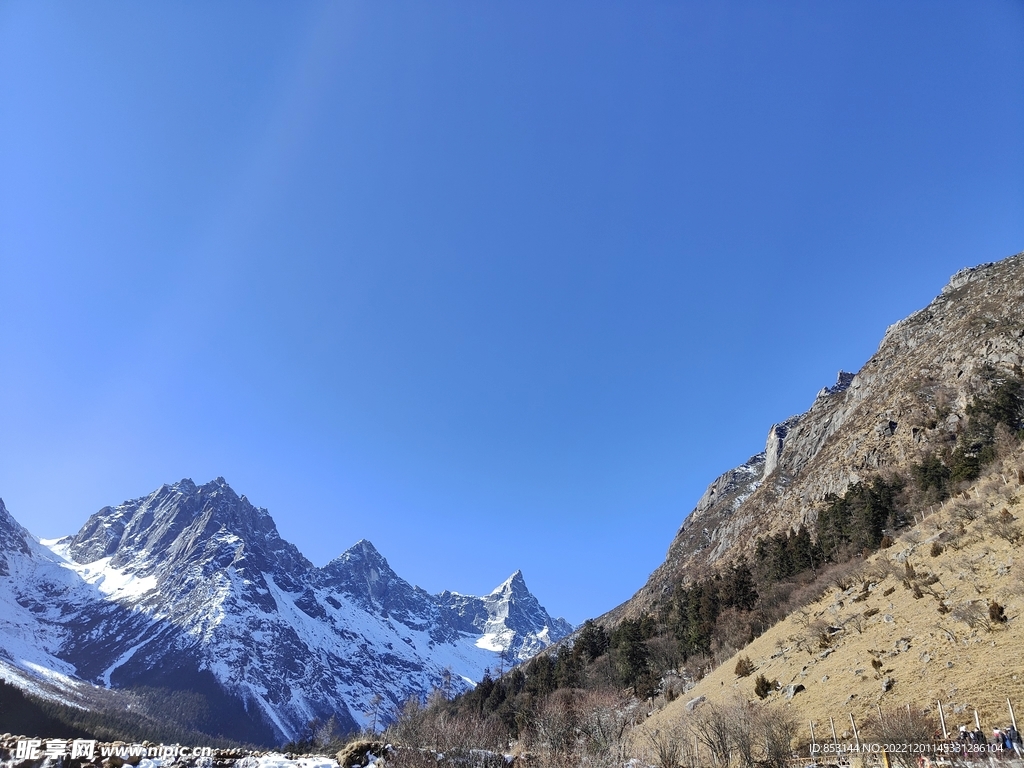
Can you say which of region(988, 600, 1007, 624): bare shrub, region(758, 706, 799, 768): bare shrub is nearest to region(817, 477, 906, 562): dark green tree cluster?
region(988, 600, 1007, 624): bare shrub

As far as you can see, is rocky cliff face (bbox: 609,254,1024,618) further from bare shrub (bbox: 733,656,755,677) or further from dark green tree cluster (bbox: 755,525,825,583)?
bare shrub (bbox: 733,656,755,677)

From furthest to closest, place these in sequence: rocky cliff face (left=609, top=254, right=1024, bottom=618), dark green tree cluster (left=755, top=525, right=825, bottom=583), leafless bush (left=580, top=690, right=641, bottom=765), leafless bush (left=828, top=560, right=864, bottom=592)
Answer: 1. rocky cliff face (left=609, top=254, right=1024, bottom=618)
2. dark green tree cluster (left=755, top=525, right=825, bottom=583)
3. leafless bush (left=828, top=560, right=864, bottom=592)
4. leafless bush (left=580, top=690, right=641, bottom=765)

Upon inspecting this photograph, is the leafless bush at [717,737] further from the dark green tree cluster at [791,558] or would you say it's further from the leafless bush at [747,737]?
the dark green tree cluster at [791,558]

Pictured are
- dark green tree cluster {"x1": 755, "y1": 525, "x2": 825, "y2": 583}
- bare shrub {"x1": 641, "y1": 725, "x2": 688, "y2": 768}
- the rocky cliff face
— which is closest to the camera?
bare shrub {"x1": 641, "y1": 725, "x2": 688, "y2": 768}

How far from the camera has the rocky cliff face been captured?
211 feet

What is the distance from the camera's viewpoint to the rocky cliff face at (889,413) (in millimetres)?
64438

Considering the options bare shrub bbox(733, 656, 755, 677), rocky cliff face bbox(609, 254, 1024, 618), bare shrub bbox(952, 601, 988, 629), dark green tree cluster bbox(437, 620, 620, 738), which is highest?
rocky cliff face bbox(609, 254, 1024, 618)

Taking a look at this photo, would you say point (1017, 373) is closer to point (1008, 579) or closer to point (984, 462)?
point (984, 462)

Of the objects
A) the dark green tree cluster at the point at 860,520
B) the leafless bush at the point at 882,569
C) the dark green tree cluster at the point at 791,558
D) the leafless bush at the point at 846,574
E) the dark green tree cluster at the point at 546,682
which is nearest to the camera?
the leafless bush at the point at 882,569

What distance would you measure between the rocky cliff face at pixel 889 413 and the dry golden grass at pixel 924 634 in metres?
32.2

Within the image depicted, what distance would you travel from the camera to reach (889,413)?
7606 centimetres

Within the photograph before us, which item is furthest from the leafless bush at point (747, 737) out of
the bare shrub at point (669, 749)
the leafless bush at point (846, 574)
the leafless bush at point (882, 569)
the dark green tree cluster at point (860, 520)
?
the dark green tree cluster at point (860, 520)

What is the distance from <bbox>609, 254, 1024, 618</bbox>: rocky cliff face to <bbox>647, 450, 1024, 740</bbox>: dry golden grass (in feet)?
106

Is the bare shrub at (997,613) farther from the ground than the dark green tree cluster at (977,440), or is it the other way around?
the dark green tree cluster at (977,440)
